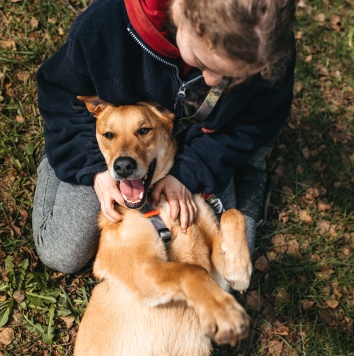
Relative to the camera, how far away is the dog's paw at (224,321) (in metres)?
2.56

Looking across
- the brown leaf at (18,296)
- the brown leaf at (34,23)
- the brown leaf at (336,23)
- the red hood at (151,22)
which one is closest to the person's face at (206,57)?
the red hood at (151,22)

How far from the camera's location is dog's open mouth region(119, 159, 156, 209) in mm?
3418

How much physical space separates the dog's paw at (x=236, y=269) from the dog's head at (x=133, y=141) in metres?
0.80

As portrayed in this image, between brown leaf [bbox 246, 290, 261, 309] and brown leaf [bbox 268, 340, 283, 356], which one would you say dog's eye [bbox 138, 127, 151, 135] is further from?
brown leaf [bbox 268, 340, 283, 356]

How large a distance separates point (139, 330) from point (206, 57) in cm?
202

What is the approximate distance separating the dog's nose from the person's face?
95 centimetres

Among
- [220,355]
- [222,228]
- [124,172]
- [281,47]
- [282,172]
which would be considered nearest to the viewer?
[281,47]

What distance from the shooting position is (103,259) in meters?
3.45

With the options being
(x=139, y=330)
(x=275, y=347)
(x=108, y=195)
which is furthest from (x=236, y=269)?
(x=275, y=347)

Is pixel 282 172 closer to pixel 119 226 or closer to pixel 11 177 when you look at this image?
pixel 119 226

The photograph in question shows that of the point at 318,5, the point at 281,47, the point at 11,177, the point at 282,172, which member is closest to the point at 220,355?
the point at 282,172

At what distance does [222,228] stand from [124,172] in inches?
Result: 35.1

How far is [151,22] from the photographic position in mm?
2941

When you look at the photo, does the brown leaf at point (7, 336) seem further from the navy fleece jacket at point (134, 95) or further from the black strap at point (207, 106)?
the black strap at point (207, 106)
